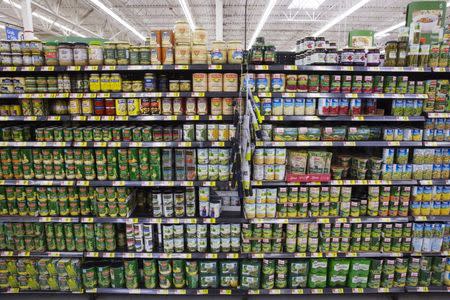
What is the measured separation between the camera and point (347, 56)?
9.73 ft

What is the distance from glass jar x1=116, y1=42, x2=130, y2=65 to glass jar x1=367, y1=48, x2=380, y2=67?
7.90 feet

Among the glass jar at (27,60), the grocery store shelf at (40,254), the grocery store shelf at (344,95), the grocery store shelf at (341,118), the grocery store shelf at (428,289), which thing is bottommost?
the grocery store shelf at (428,289)

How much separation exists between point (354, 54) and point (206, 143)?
1.72 meters

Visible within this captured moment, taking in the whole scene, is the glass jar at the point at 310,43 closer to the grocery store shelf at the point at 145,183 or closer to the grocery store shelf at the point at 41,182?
the grocery store shelf at the point at 145,183

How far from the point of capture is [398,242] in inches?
128

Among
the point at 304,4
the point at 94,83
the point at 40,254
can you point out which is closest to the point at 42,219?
the point at 40,254

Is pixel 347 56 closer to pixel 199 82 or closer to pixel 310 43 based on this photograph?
pixel 310 43

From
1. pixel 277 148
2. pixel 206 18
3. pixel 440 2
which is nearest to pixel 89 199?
pixel 277 148

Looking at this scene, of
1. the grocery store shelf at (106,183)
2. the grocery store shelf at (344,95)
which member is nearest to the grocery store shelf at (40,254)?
the grocery store shelf at (106,183)

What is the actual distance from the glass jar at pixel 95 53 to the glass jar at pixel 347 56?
7.94 ft

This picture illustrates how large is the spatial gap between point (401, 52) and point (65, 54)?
3385 mm

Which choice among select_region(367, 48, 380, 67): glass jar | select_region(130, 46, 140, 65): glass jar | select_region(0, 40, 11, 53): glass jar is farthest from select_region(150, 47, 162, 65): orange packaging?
select_region(367, 48, 380, 67): glass jar

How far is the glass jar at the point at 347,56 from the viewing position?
296cm

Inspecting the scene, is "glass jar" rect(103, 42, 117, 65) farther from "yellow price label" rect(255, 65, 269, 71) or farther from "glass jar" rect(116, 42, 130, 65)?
"yellow price label" rect(255, 65, 269, 71)
